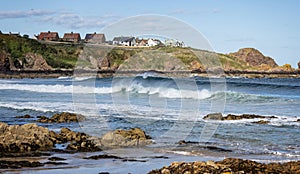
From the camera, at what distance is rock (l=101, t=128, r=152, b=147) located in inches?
581

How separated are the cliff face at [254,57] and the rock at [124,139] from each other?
160572 mm

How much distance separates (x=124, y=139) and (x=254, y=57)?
168 metres

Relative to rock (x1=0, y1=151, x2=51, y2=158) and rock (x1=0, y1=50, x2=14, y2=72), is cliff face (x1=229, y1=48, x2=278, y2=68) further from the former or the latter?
rock (x1=0, y1=151, x2=51, y2=158)

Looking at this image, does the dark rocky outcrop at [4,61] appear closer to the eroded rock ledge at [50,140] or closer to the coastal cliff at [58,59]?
the coastal cliff at [58,59]

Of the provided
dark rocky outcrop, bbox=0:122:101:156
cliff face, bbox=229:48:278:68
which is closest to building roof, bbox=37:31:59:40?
cliff face, bbox=229:48:278:68

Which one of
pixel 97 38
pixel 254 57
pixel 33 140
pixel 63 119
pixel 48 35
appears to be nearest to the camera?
pixel 33 140

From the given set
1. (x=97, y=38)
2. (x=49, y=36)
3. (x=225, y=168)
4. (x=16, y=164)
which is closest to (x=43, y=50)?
(x=49, y=36)

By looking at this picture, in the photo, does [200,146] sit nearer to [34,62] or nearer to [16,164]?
[16,164]

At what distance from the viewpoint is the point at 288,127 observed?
1980 cm

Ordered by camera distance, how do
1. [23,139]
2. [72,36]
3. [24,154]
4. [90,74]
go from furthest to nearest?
[72,36], [90,74], [23,139], [24,154]

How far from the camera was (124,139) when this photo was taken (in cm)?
1508

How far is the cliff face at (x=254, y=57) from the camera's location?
575ft

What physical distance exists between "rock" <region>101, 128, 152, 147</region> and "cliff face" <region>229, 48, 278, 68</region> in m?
161

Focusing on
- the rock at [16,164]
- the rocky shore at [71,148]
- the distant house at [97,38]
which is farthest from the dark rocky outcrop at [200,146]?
the distant house at [97,38]
